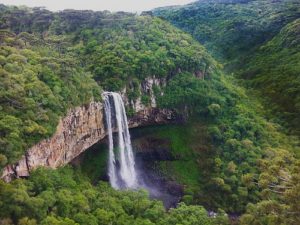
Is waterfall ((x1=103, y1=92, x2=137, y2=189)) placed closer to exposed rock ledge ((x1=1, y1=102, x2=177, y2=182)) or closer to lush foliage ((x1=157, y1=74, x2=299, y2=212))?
exposed rock ledge ((x1=1, y1=102, x2=177, y2=182))

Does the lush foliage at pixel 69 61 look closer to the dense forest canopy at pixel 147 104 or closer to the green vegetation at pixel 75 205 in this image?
the dense forest canopy at pixel 147 104

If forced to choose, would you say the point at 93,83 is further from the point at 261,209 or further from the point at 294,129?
the point at 294,129

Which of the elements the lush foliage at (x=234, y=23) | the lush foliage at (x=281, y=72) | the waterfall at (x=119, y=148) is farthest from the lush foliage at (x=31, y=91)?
the lush foliage at (x=234, y=23)

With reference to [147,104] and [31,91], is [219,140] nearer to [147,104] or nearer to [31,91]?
→ [147,104]

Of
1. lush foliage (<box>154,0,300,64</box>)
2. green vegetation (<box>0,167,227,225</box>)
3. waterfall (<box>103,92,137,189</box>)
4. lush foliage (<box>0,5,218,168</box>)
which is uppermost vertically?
lush foliage (<box>154,0,300,64</box>)

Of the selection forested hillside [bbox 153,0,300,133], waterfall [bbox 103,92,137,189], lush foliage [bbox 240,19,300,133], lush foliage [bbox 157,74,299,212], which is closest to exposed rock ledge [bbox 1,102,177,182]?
waterfall [bbox 103,92,137,189]
